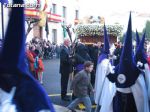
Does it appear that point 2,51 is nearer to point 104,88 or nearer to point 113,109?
point 113,109

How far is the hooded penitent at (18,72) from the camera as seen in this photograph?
8.91ft

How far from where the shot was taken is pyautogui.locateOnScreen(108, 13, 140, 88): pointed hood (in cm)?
567

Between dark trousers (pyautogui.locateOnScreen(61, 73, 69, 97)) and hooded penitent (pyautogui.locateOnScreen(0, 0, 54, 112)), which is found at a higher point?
hooded penitent (pyautogui.locateOnScreen(0, 0, 54, 112))

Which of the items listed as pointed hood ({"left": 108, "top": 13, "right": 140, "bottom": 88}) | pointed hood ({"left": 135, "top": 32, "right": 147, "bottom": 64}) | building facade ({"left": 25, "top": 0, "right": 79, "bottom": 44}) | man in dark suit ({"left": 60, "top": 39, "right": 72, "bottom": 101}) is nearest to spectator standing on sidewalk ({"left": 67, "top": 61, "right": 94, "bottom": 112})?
man in dark suit ({"left": 60, "top": 39, "right": 72, "bottom": 101})

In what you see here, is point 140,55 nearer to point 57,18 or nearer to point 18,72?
point 18,72

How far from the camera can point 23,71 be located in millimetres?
2779

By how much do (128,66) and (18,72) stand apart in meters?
3.12

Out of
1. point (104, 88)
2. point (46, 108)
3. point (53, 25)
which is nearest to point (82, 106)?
point (104, 88)

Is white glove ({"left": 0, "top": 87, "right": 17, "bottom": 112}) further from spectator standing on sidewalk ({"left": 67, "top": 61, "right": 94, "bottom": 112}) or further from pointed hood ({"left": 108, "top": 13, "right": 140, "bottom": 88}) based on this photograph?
spectator standing on sidewalk ({"left": 67, "top": 61, "right": 94, "bottom": 112})

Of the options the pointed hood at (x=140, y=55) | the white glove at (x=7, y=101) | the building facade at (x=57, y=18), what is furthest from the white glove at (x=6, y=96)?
the building facade at (x=57, y=18)

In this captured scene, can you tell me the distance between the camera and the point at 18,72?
9.11ft

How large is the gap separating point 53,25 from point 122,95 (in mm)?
36424

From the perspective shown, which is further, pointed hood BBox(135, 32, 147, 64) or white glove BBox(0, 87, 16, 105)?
pointed hood BBox(135, 32, 147, 64)

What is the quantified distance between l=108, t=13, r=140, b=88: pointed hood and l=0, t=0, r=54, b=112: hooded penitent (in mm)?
2994
